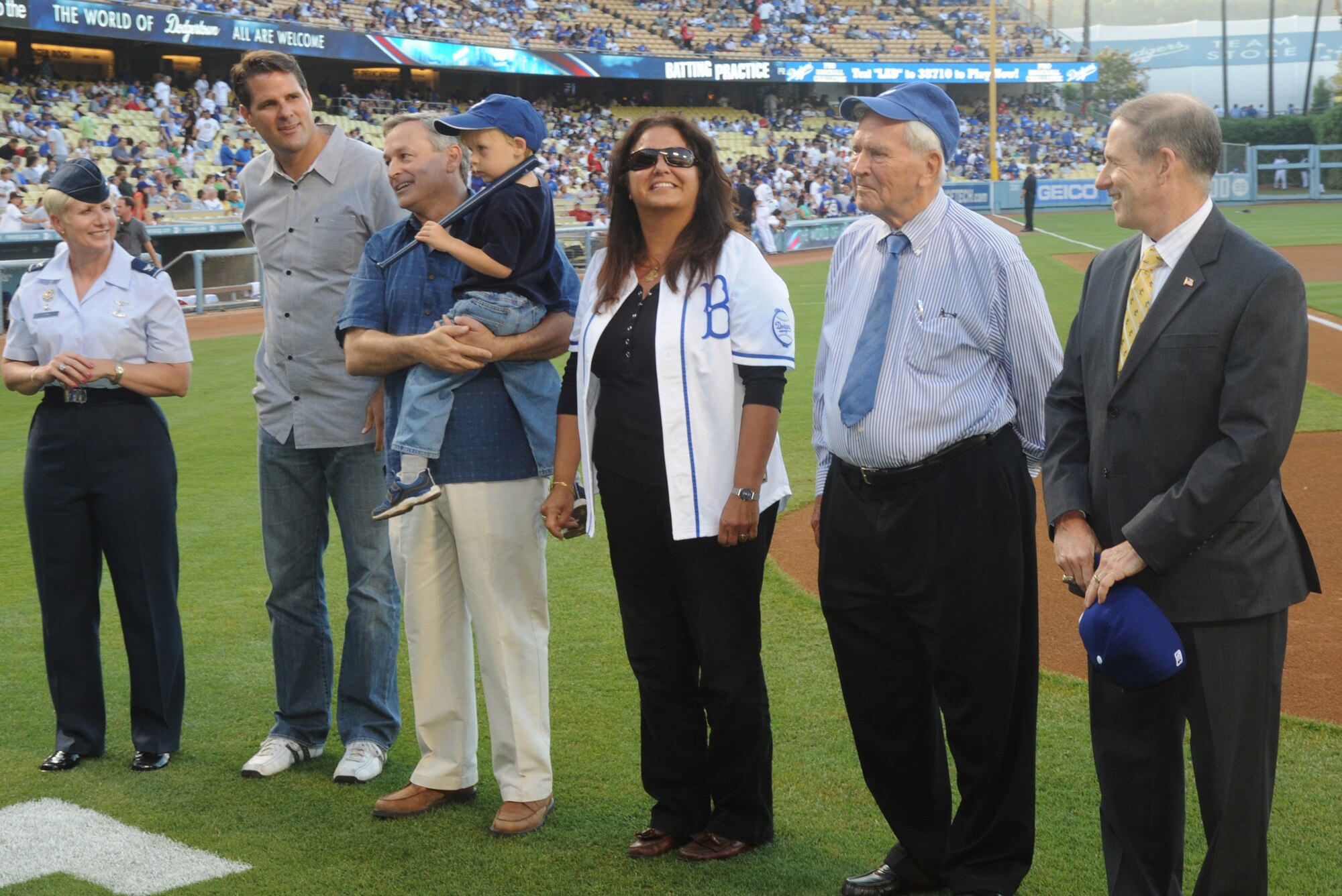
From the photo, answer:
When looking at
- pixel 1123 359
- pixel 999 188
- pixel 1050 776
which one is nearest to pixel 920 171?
pixel 1123 359

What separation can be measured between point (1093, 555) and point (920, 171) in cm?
104

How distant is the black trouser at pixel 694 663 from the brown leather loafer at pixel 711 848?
23mm

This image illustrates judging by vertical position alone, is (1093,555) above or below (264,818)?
above

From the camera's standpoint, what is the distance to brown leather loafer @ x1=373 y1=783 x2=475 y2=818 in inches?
157

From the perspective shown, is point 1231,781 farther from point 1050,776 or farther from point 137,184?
point 137,184

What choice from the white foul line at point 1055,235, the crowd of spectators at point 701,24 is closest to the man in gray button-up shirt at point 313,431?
the white foul line at point 1055,235

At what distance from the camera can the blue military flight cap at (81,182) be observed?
4.30m

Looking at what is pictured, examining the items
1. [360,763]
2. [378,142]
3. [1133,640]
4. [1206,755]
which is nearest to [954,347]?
[1133,640]

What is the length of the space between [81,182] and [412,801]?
2.37 meters

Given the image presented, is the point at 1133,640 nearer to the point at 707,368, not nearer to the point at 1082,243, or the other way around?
the point at 707,368

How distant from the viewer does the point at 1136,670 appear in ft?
8.85

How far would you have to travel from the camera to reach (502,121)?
3.74m

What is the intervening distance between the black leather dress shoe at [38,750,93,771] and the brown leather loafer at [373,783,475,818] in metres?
1.21

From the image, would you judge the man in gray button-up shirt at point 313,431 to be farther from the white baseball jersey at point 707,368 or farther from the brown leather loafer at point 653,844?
the white baseball jersey at point 707,368
